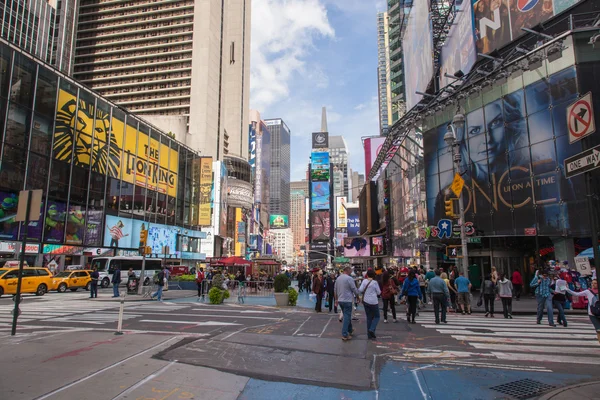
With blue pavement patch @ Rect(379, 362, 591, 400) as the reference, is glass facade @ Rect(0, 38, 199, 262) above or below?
above

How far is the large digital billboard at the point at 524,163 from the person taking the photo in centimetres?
2161

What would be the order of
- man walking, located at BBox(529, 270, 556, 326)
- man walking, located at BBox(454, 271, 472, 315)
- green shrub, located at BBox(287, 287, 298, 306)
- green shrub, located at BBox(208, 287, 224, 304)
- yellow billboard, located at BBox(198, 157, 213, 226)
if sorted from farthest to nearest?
yellow billboard, located at BBox(198, 157, 213, 226) → green shrub, located at BBox(208, 287, 224, 304) → green shrub, located at BBox(287, 287, 298, 306) → man walking, located at BBox(454, 271, 472, 315) → man walking, located at BBox(529, 270, 556, 326)

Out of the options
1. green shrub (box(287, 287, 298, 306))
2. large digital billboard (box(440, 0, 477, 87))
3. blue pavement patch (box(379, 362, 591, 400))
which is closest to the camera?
blue pavement patch (box(379, 362, 591, 400))

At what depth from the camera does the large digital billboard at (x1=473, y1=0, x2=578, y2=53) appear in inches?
961

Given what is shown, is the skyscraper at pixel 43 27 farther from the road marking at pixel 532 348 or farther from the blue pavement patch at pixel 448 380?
the blue pavement patch at pixel 448 380

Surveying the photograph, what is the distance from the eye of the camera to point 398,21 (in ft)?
249

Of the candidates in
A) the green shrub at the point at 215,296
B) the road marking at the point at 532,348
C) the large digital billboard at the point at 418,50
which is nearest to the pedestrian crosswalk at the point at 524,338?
the road marking at the point at 532,348

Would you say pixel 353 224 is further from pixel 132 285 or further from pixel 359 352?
pixel 359 352

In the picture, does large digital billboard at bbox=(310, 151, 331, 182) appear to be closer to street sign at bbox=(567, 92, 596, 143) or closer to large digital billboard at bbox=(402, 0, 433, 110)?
large digital billboard at bbox=(402, 0, 433, 110)

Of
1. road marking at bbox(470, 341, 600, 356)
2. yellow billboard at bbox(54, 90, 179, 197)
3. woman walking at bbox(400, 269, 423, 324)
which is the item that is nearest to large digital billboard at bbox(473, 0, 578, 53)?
woman walking at bbox(400, 269, 423, 324)

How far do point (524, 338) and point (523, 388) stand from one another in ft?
15.5

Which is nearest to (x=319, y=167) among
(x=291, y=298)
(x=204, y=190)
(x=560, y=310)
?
(x=204, y=190)

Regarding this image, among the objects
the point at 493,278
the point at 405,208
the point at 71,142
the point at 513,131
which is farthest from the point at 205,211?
the point at 493,278

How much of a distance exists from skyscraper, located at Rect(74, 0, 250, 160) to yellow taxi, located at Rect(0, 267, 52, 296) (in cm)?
6670
